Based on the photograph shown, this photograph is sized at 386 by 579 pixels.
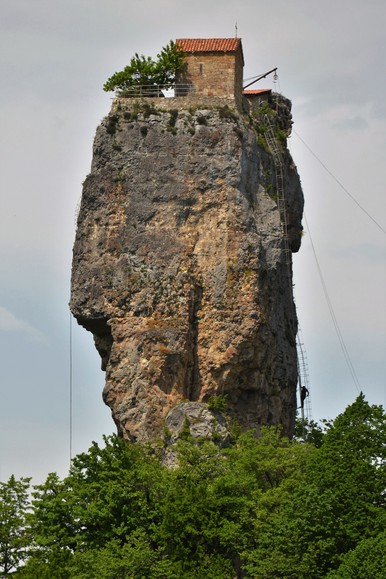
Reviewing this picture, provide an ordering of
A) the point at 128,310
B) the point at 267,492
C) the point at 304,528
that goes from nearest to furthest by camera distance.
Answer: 1. the point at 304,528
2. the point at 267,492
3. the point at 128,310

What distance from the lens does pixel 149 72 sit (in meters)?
79.5

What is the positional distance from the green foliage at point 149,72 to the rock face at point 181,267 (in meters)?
1.25

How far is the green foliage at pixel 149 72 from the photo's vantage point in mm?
79250

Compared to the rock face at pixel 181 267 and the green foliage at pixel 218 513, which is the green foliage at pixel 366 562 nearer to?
the green foliage at pixel 218 513

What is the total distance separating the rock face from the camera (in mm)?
74625

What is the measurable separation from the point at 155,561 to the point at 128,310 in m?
11.7

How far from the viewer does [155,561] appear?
67062 millimetres

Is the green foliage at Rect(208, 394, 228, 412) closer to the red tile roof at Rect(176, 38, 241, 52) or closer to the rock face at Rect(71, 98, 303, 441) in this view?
the rock face at Rect(71, 98, 303, 441)

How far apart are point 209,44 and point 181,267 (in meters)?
9.57

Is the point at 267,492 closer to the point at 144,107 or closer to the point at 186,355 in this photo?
the point at 186,355

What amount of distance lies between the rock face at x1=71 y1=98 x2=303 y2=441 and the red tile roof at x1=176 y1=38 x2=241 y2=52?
2436 mm

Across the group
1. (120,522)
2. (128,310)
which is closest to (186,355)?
(128,310)

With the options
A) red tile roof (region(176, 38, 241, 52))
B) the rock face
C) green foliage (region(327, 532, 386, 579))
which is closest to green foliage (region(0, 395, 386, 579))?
green foliage (region(327, 532, 386, 579))

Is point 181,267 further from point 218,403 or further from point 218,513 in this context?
point 218,513
